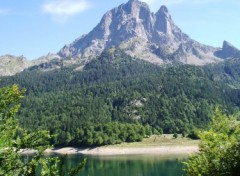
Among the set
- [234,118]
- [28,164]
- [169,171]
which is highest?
[234,118]

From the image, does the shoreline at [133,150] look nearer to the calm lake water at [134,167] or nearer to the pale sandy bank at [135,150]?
the pale sandy bank at [135,150]

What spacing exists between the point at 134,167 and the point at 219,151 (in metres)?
119

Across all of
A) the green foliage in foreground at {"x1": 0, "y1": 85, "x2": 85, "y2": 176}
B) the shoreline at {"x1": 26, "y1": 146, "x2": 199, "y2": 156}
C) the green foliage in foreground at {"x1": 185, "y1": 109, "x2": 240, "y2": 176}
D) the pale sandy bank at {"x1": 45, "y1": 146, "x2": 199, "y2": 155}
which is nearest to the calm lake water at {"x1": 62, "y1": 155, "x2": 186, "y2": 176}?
the shoreline at {"x1": 26, "y1": 146, "x2": 199, "y2": 156}

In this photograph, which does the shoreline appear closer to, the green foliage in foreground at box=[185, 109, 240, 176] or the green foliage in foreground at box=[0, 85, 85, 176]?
the green foliage in foreground at box=[185, 109, 240, 176]

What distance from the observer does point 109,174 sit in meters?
122

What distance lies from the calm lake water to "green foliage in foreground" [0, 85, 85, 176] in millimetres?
95740

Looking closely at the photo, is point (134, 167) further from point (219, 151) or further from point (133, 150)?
point (219, 151)

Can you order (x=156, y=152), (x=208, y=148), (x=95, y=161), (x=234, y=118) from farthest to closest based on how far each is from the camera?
(x=156, y=152) → (x=95, y=161) → (x=234, y=118) → (x=208, y=148)

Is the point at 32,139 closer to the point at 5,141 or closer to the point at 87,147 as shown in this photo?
the point at 5,141

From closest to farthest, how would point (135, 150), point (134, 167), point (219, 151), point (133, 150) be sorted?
point (219, 151) < point (134, 167) < point (135, 150) < point (133, 150)

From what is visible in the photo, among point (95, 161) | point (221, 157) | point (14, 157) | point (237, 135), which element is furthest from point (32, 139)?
point (95, 161)

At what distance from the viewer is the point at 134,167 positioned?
137750 millimetres

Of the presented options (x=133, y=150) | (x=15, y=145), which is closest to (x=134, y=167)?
(x=133, y=150)

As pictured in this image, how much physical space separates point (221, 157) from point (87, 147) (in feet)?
596
